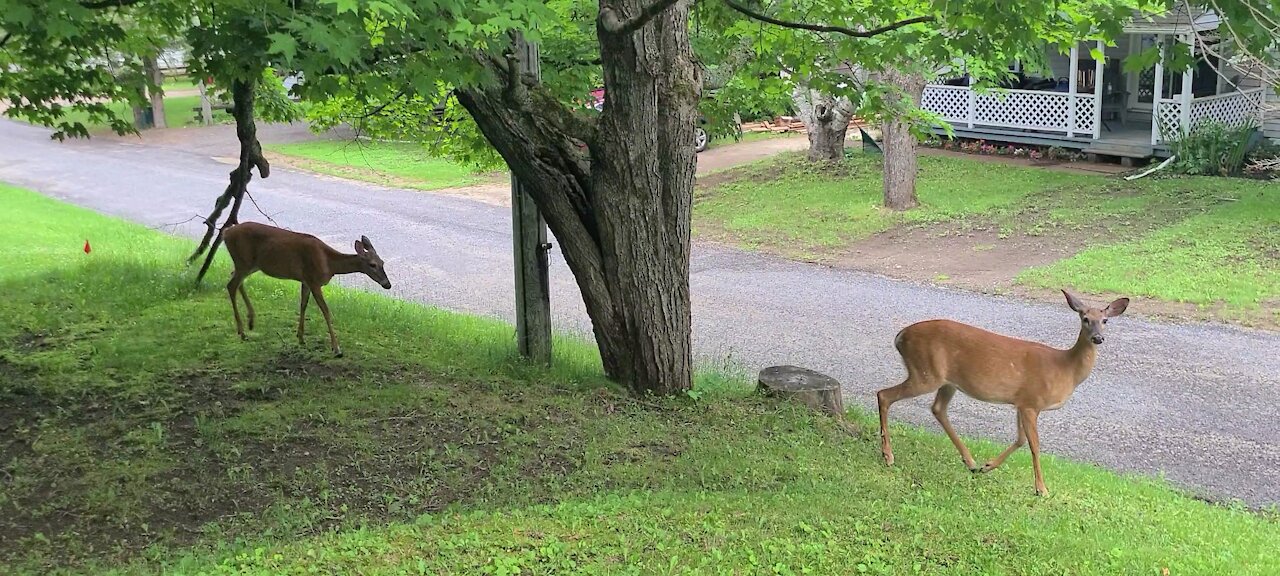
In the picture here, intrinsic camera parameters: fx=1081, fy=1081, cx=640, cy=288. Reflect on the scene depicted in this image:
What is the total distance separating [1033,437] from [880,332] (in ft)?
16.7

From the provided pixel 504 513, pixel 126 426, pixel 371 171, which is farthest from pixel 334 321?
pixel 371 171

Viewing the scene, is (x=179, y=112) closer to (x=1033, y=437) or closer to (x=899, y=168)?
(x=899, y=168)

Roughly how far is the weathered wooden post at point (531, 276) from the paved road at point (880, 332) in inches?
87.7

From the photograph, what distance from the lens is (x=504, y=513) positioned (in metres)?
5.34

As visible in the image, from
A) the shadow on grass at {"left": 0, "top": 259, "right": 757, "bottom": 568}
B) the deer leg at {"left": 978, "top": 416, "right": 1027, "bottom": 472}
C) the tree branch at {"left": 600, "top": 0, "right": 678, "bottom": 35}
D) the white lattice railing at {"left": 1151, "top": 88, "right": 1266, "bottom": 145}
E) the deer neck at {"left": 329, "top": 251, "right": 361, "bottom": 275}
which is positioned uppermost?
the tree branch at {"left": 600, "top": 0, "right": 678, "bottom": 35}

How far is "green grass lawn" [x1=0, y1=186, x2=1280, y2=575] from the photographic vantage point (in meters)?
4.78

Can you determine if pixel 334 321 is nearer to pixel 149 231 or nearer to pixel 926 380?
pixel 926 380

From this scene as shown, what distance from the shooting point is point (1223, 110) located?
20.3 m

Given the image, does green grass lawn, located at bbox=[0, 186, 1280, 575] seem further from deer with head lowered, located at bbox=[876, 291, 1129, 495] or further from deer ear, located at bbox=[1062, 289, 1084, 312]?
deer ear, located at bbox=[1062, 289, 1084, 312]

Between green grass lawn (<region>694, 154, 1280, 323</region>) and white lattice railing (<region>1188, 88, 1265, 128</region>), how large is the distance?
1.94 metres

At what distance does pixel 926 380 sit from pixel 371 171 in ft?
67.4

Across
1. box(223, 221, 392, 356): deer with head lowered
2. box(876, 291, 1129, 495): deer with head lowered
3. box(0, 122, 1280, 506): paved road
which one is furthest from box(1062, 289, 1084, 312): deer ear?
box(223, 221, 392, 356): deer with head lowered

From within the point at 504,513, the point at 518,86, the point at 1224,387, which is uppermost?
the point at 518,86

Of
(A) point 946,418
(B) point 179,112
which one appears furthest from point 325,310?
(B) point 179,112
